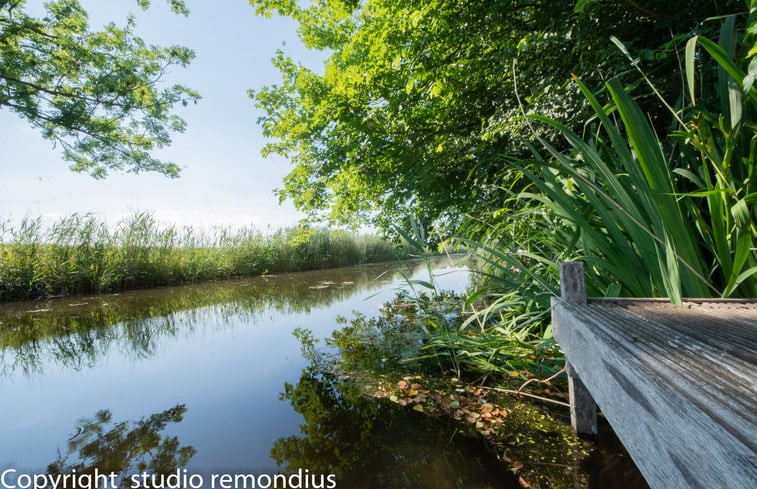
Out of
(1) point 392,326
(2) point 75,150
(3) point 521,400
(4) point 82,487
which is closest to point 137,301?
(1) point 392,326

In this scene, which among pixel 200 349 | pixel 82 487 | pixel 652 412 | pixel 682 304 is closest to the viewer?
pixel 652 412

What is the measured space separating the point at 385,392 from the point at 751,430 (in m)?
1.61

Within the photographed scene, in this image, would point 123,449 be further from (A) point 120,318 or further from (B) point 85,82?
(B) point 85,82

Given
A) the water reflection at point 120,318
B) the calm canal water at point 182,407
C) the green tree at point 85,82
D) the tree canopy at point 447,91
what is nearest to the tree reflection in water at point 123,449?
the calm canal water at point 182,407

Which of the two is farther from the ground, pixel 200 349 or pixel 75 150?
pixel 75 150

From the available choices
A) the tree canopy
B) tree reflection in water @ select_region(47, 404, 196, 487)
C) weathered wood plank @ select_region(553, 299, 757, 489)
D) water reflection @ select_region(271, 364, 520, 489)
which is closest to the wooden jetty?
weathered wood plank @ select_region(553, 299, 757, 489)

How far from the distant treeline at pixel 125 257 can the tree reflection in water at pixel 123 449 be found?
2461 mm

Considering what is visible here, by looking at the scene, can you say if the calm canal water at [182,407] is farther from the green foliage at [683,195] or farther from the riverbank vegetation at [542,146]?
the green foliage at [683,195]

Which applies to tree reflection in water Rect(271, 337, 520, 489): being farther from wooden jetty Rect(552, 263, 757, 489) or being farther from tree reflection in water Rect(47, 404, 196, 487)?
wooden jetty Rect(552, 263, 757, 489)

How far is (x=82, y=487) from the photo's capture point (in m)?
1.08

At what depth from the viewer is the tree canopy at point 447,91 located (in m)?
1.84

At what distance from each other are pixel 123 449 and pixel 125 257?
648 centimetres

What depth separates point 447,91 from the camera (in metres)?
2.99

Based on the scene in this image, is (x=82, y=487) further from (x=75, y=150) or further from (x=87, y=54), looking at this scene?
(x=75, y=150)
